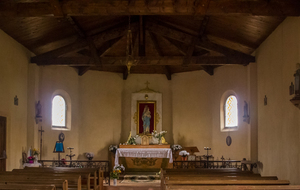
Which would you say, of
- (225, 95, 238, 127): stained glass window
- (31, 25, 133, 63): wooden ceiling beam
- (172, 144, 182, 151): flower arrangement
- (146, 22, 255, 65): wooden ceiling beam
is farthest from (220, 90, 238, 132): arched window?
(31, 25, 133, 63): wooden ceiling beam

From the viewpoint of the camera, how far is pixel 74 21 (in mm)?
10797

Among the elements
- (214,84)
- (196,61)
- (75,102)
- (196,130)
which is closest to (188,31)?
(196,61)

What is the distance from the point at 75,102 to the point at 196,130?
567 centimetres

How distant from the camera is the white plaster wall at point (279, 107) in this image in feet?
26.9

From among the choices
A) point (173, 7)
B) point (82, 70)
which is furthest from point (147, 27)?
point (173, 7)

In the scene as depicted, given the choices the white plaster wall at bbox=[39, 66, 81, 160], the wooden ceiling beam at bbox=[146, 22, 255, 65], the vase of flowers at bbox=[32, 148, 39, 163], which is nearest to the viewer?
the vase of flowers at bbox=[32, 148, 39, 163]

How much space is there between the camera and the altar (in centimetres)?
1420

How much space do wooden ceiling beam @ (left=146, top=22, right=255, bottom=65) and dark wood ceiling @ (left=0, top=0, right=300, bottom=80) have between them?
0.06 feet

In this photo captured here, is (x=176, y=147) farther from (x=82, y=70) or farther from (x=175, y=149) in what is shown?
(x=82, y=70)

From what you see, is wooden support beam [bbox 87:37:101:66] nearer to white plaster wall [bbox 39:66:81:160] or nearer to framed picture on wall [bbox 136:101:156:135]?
white plaster wall [bbox 39:66:81:160]

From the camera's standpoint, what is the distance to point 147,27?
41.9 ft

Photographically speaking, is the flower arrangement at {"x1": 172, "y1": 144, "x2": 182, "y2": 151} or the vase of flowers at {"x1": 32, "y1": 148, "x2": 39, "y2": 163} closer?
the vase of flowers at {"x1": 32, "y1": 148, "x2": 39, "y2": 163}

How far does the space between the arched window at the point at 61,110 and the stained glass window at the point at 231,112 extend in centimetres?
684

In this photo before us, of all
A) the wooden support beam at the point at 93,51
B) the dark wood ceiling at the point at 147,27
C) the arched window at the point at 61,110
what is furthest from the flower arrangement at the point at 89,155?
the wooden support beam at the point at 93,51
